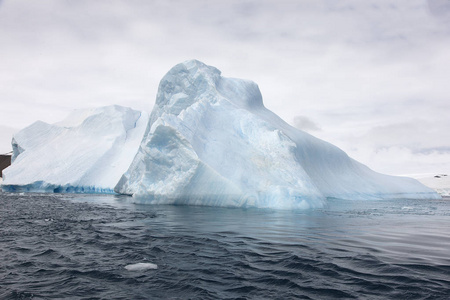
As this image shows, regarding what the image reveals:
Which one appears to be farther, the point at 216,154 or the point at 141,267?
the point at 216,154

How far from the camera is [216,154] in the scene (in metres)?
15.0

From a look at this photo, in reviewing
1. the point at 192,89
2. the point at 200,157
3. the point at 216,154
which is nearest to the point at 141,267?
the point at 200,157

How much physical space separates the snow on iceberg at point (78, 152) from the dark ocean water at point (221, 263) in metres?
20.1

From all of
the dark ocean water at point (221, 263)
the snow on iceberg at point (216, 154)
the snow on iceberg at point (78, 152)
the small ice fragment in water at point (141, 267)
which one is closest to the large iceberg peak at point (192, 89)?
the snow on iceberg at point (216, 154)

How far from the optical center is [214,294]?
3469 mm

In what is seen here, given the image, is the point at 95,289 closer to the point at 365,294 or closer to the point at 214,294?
the point at 214,294

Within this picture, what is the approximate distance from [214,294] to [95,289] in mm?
1236

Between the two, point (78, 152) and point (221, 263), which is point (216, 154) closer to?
point (221, 263)

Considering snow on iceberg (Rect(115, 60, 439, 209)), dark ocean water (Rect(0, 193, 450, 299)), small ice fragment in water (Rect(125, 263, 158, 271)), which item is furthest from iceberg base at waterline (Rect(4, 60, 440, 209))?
small ice fragment in water (Rect(125, 263, 158, 271))

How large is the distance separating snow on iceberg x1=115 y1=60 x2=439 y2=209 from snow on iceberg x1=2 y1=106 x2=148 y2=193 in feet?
26.4

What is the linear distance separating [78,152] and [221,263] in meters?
26.8

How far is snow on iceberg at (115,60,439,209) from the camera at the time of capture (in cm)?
1380

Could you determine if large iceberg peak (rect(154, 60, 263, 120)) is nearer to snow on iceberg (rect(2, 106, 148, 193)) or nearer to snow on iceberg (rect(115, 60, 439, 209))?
snow on iceberg (rect(115, 60, 439, 209))

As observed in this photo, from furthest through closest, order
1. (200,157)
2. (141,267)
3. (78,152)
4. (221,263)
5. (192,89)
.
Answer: (78,152) → (192,89) → (200,157) → (221,263) → (141,267)
